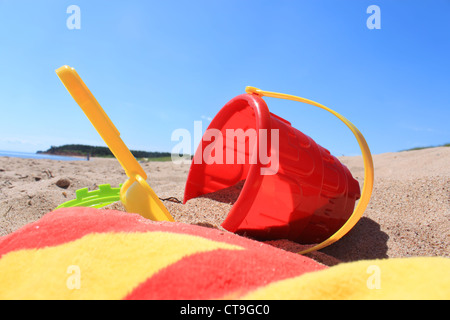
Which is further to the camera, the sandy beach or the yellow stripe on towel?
the sandy beach

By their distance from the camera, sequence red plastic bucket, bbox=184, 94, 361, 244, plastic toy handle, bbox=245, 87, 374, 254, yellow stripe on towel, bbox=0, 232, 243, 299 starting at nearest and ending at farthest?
1. yellow stripe on towel, bbox=0, 232, 243, 299
2. red plastic bucket, bbox=184, 94, 361, 244
3. plastic toy handle, bbox=245, 87, 374, 254

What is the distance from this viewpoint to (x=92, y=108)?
1051 millimetres

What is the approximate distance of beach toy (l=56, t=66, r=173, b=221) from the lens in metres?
1.03

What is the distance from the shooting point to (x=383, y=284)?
47cm

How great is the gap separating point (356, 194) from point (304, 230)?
309 mm

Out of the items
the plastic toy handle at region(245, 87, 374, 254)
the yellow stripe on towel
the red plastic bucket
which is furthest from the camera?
the plastic toy handle at region(245, 87, 374, 254)

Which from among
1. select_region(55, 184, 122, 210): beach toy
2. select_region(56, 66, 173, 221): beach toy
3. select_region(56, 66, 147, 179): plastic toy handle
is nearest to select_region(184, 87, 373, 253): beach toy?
select_region(56, 66, 173, 221): beach toy

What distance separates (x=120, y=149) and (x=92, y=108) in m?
0.16

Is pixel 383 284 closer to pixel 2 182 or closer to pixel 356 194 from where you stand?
pixel 356 194

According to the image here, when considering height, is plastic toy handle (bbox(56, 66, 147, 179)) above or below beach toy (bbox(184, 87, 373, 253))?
above

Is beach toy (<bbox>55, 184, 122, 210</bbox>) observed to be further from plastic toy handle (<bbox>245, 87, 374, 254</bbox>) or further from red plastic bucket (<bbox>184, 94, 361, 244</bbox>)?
plastic toy handle (<bbox>245, 87, 374, 254</bbox>)

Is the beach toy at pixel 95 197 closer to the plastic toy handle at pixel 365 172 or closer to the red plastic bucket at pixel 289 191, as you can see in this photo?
the red plastic bucket at pixel 289 191

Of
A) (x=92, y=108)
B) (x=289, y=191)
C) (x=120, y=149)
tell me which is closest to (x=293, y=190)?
(x=289, y=191)

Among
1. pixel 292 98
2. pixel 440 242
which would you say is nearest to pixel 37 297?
pixel 292 98
